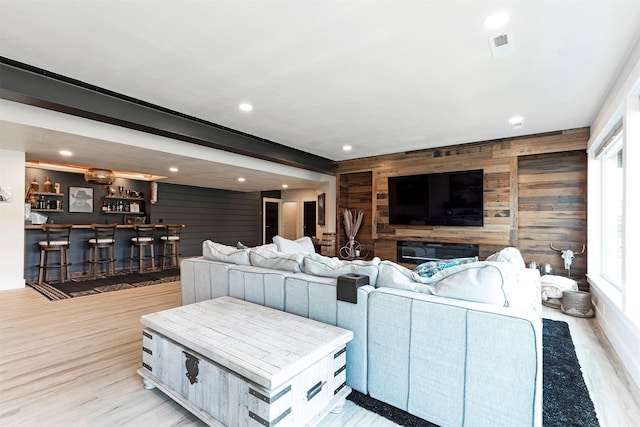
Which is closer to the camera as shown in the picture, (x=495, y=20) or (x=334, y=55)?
(x=495, y=20)

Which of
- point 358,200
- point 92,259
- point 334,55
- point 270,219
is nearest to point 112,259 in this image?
point 92,259

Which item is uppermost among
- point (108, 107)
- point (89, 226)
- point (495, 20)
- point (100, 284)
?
point (495, 20)

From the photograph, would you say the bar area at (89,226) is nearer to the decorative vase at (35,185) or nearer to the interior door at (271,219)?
the decorative vase at (35,185)

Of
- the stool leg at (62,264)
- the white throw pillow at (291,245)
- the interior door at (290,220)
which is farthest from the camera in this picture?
the interior door at (290,220)

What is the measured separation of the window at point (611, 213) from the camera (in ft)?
11.9

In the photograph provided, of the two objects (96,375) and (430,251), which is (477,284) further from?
(430,251)

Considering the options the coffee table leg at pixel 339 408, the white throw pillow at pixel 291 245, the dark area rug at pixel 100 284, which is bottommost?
the dark area rug at pixel 100 284

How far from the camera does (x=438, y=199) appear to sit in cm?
578

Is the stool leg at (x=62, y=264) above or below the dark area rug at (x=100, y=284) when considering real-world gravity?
above

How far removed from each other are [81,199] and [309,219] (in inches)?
235

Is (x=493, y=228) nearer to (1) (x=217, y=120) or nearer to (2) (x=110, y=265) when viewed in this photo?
(1) (x=217, y=120)

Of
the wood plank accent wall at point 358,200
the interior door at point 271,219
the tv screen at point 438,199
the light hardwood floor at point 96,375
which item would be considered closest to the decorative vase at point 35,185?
the light hardwood floor at point 96,375

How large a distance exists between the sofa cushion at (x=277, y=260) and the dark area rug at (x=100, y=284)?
11.3ft

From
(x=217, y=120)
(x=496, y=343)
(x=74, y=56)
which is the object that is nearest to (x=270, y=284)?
(x=496, y=343)
